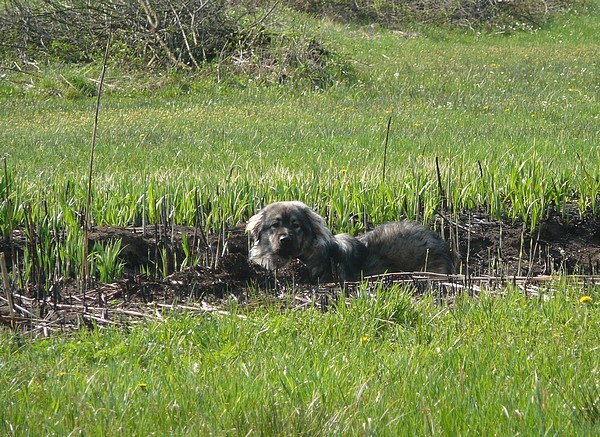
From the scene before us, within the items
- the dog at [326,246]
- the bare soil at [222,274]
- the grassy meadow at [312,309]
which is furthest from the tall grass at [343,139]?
the dog at [326,246]

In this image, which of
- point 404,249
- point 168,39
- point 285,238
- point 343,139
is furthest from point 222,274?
point 168,39

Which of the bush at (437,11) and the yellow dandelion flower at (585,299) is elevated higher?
the yellow dandelion flower at (585,299)

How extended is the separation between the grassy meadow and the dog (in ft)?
1.53

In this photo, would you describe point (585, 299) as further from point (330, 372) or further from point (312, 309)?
point (330, 372)

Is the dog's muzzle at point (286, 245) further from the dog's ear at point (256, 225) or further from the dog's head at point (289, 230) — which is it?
the dog's ear at point (256, 225)

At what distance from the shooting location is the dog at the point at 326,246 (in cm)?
714

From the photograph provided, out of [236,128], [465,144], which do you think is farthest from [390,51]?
[465,144]

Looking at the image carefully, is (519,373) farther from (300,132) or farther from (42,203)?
(300,132)

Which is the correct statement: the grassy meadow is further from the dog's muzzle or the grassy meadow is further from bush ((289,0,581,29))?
bush ((289,0,581,29))

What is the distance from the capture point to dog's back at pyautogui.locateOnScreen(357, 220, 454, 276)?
7184 millimetres

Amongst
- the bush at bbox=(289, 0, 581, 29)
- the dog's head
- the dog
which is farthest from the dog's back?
the bush at bbox=(289, 0, 581, 29)

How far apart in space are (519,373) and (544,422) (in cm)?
67

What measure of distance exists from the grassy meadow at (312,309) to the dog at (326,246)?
1.53 feet

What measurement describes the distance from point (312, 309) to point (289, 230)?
2.16 meters
